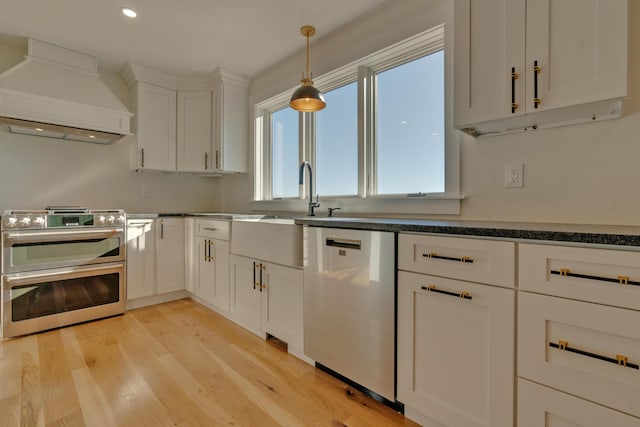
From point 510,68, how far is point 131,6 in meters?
2.45

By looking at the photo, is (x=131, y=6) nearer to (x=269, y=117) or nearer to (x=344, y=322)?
(x=269, y=117)

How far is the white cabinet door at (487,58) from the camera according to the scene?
1284 mm

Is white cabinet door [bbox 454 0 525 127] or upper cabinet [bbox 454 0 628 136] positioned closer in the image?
upper cabinet [bbox 454 0 628 136]

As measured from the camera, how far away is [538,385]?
40.3 inches

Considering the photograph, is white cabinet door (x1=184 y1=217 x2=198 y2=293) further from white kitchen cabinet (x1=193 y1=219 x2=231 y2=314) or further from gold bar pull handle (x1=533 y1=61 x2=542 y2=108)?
gold bar pull handle (x1=533 y1=61 x2=542 y2=108)

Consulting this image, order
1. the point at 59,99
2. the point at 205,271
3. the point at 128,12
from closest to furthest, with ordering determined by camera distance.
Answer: the point at 128,12 → the point at 59,99 → the point at 205,271

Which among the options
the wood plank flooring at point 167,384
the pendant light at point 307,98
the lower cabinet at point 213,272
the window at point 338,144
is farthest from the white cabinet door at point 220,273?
the pendant light at point 307,98

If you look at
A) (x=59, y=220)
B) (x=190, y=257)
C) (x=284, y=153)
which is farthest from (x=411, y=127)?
(x=59, y=220)

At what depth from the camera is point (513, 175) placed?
1.57 metres

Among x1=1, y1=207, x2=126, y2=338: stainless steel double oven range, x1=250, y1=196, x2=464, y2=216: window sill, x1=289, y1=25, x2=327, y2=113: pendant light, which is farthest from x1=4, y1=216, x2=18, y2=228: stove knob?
x1=289, y1=25, x2=327, y2=113: pendant light

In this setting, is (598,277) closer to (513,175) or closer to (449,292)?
(449,292)

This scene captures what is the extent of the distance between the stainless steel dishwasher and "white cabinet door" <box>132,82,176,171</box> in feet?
7.36

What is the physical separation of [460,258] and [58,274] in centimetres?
297

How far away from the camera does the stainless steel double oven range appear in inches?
89.5
